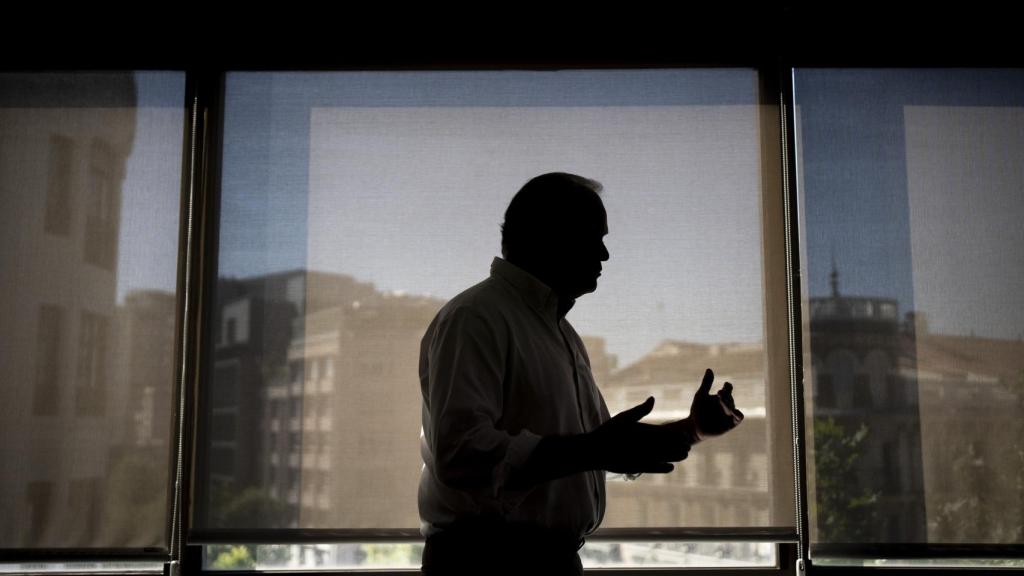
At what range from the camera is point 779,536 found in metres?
2.77

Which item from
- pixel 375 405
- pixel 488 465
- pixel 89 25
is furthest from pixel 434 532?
pixel 89 25

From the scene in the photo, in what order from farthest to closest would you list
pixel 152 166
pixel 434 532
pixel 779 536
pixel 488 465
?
pixel 152 166 → pixel 779 536 → pixel 434 532 → pixel 488 465

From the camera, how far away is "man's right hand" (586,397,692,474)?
159 centimetres

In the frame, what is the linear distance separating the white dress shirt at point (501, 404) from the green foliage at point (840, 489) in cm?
112

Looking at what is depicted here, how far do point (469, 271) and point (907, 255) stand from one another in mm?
1434

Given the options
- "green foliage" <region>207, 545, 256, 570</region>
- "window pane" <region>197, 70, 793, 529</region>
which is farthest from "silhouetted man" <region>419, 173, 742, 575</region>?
"green foliage" <region>207, 545, 256, 570</region>

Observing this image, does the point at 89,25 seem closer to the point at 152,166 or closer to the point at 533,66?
the point at 152,166

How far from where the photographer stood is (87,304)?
2.91m

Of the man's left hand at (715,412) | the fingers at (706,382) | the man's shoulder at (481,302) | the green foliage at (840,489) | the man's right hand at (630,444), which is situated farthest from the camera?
the green foliage at (840,489)

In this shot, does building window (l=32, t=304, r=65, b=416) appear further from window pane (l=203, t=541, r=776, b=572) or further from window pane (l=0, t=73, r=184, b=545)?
window pane (l=203, t=541, r=776, b=572)

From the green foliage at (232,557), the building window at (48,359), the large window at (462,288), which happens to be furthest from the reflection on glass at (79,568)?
the building window at (48,359)

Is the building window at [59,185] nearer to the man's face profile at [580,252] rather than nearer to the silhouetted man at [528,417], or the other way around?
the silhouetted man at [528,417]

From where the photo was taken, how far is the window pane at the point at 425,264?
9.23ft

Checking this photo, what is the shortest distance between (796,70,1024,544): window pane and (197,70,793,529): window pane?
0.59ft
